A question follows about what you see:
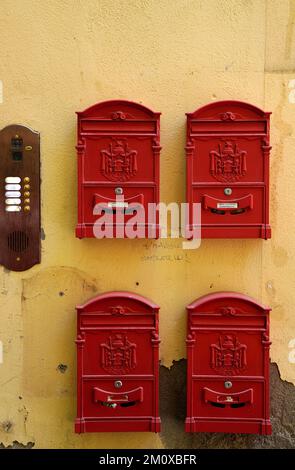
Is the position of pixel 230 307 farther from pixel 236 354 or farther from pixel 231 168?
pixel 231 168

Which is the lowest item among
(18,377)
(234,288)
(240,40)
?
(18,377)

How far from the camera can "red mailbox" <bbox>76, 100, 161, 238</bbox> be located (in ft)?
7.23

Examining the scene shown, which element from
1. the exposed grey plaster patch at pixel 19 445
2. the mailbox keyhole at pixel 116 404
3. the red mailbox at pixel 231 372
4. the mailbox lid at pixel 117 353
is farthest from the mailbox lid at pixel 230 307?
the exposed grey plaster patch at pixel 19 445

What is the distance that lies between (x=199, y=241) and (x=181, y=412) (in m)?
0.99

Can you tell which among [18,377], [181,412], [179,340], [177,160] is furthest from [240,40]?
[18,377]

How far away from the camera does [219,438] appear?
8.13 ft

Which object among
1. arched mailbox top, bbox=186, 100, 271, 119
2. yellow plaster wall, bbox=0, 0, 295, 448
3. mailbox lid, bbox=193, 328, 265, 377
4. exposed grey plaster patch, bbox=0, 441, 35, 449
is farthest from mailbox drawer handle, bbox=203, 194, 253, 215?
exposed grey plaster patch, bbox=0, 441, 35, 449

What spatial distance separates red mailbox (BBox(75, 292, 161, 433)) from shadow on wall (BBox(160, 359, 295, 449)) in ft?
0.69

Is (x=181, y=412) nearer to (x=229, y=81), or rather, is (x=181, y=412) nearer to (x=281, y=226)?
(x=281, y=226)

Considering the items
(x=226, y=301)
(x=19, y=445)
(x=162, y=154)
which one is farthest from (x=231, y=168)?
(x=19, y=445)

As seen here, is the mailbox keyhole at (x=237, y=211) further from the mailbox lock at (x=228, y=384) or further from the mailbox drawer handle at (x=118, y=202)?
the mailbox lock at (x=228, y=384)

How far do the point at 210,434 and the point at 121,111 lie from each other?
1888mm

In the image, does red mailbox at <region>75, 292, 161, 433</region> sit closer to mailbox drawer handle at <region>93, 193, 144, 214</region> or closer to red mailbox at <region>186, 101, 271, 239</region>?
mailbox drawer handle at <region>93, 193, 144, 214</region>

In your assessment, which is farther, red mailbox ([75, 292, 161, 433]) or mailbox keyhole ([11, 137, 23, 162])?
mailbox keyhole ([11, 137, 23, 162])
